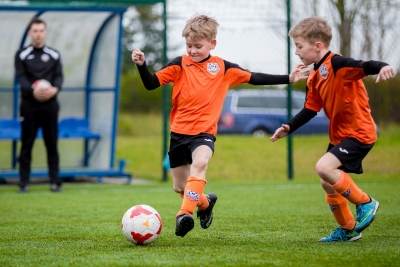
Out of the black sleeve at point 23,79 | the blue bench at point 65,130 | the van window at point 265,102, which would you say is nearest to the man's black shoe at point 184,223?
the black sleeve at point 23,79

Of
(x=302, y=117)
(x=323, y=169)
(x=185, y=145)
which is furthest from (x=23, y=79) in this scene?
(x=323, y=169)

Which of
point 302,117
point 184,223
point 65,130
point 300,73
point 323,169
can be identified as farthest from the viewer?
point 65,130

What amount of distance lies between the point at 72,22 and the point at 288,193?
5136 millimetres

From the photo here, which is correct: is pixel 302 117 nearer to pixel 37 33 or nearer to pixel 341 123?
pixel 341 123

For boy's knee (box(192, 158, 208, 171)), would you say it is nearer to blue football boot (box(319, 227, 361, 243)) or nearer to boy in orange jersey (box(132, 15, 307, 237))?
boy in orange jersey (box(132, 15, 307, 237))

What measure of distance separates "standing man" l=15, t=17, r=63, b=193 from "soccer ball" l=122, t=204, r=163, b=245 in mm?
5469

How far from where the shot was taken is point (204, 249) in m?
5.60

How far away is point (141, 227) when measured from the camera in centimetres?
583

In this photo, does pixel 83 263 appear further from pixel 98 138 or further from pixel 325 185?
pixel 98 138

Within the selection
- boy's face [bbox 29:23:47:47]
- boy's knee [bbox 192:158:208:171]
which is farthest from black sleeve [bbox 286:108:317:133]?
boy's face [bbox 29:23:47:47]

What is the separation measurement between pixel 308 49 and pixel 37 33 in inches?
230

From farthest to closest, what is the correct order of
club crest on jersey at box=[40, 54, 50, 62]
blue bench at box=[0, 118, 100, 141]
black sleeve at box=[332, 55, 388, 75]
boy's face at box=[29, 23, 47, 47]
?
blue bench at box=[0, 118, 100, 141], club crest on jersey at box=[40, 54, 50, 62], boy's face at box=[29, 23, 47, 47], black sleeve at box=[332, 55, 388, 75]

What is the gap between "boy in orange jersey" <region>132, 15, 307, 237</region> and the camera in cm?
643

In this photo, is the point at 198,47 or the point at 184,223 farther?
the point at 198,47
